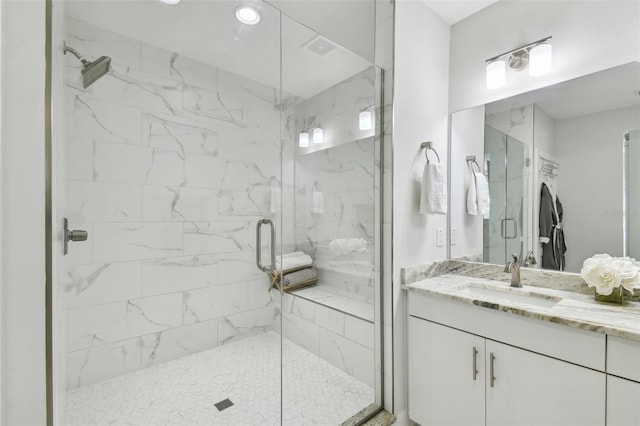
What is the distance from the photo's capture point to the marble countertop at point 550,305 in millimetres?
1075

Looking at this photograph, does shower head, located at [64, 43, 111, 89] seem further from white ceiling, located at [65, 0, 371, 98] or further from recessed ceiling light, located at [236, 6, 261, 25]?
recessed ceiling light, located at [236, 6, 261, 25]

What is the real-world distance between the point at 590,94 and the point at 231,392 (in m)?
2.53

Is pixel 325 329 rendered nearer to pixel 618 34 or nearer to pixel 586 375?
pixel 586 375

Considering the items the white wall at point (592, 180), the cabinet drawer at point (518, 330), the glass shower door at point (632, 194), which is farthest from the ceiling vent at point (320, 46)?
the glass shower door at point (632, 194)

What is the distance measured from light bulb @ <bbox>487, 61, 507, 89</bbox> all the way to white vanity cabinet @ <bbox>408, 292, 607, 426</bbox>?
1402 mm

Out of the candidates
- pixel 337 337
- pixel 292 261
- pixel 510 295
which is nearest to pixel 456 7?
pixel 510 295

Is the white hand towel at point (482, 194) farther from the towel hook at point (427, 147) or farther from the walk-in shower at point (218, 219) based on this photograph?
the walk-in shower at point (218, 219)

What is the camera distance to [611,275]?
4.21 feet

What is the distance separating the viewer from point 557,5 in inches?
63.3

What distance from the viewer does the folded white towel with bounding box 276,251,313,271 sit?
5.38 ft

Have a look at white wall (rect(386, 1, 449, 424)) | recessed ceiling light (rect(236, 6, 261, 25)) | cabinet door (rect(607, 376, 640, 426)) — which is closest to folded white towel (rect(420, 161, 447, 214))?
white wall (rect(386, 1, 449, 424))

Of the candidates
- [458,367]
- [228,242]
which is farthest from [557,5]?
[228,242]

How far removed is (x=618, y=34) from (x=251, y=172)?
6.59 ft

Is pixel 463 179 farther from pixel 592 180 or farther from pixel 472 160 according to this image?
pixel 592 180
